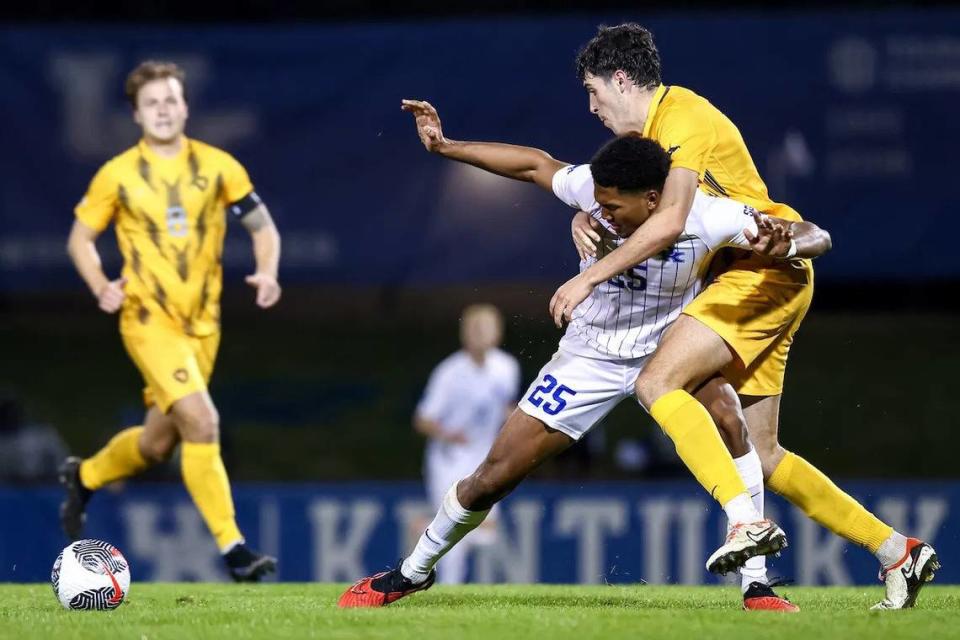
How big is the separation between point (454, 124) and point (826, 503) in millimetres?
5727

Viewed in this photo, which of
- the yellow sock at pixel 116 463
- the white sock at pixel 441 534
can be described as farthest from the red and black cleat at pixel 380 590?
the yellow sock at pixel 116 463

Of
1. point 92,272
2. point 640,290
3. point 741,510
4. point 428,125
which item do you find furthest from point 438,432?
point 741,510

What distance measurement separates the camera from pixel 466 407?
1138cm

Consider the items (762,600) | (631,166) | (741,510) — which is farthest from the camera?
(762,600)

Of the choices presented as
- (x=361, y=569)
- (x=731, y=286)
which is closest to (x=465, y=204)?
(x=361, y=569)

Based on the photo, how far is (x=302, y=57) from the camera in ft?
37.7

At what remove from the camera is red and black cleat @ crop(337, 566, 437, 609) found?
238 inches

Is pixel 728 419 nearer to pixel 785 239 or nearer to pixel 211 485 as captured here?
pixel 785 239

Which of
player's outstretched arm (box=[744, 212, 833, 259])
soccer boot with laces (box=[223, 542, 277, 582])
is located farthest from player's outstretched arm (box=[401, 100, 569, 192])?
A: soccer boot with laces (box=[223, 542, 277, 582])

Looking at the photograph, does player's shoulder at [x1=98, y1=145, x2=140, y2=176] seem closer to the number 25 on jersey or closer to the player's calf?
the player's calf

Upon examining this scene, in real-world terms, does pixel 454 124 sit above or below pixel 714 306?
above

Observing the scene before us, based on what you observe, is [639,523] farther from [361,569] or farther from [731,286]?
[731,286]

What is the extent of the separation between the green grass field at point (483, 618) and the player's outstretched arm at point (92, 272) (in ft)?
4.59

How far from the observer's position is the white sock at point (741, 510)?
539 centimetres
